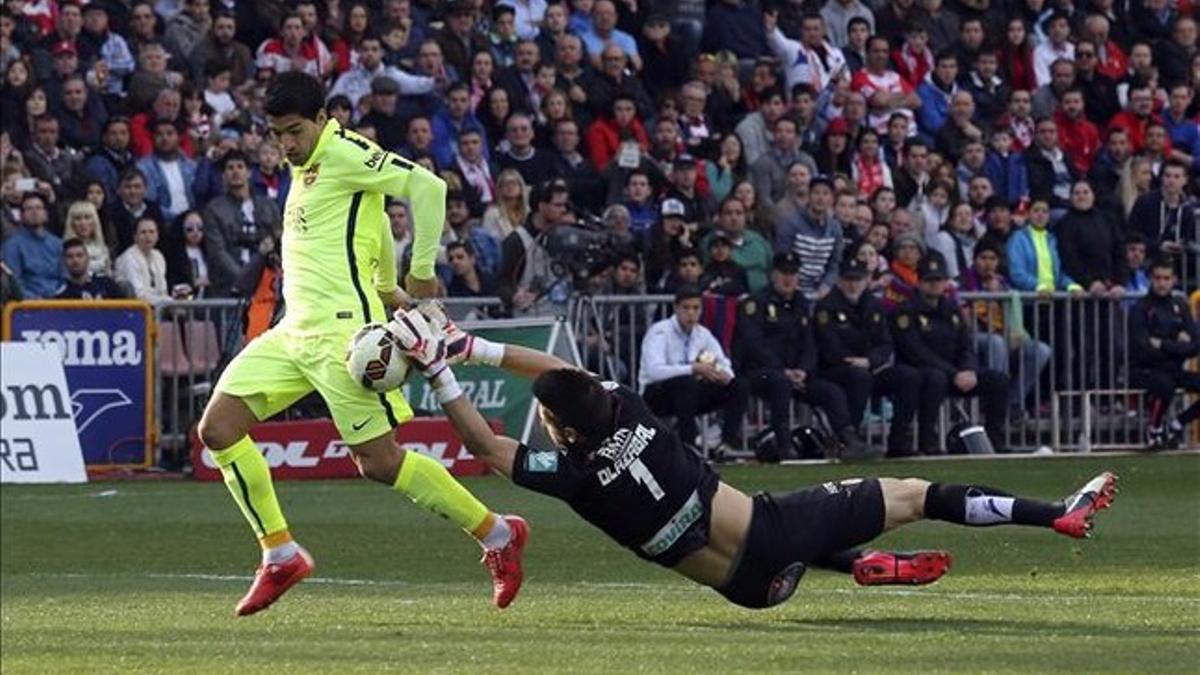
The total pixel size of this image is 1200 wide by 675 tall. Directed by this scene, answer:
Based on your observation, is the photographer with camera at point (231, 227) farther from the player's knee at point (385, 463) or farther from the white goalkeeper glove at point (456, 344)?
the white goalkeeper glove at point (456, 344)

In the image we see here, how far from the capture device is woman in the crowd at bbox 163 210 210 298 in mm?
23125

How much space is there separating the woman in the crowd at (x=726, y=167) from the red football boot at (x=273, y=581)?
13.5 metres

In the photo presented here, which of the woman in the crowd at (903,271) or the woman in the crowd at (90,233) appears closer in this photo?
the woman in the crowd at (90,233)

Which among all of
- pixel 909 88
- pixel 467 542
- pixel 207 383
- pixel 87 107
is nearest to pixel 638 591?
pixel 467 542

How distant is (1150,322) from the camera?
2436cm

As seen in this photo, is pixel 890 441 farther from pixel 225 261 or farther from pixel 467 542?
pixel 467 542

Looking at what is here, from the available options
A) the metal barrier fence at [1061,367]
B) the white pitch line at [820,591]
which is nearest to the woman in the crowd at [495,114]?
the metal barrier fence at [1061,367]

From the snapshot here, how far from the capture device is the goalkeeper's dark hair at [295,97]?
12695mm

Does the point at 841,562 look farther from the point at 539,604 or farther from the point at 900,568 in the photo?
the point at 539,604

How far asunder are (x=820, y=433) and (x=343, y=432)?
1107 cm

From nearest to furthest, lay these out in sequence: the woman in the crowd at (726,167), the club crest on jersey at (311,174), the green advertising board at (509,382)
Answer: the club crest on jersey at (311,174) < the green advertising board at (509,382) < the woman in the crowd at (726,167)

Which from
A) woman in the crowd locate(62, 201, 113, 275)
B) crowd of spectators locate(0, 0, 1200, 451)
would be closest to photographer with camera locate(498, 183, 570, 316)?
crowd of spectators locate(0, 0, 1200, 451)

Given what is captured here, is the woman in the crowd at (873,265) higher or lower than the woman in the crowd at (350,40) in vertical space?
lower

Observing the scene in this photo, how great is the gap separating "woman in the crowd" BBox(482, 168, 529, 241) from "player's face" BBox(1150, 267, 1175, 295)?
520 centimetres
